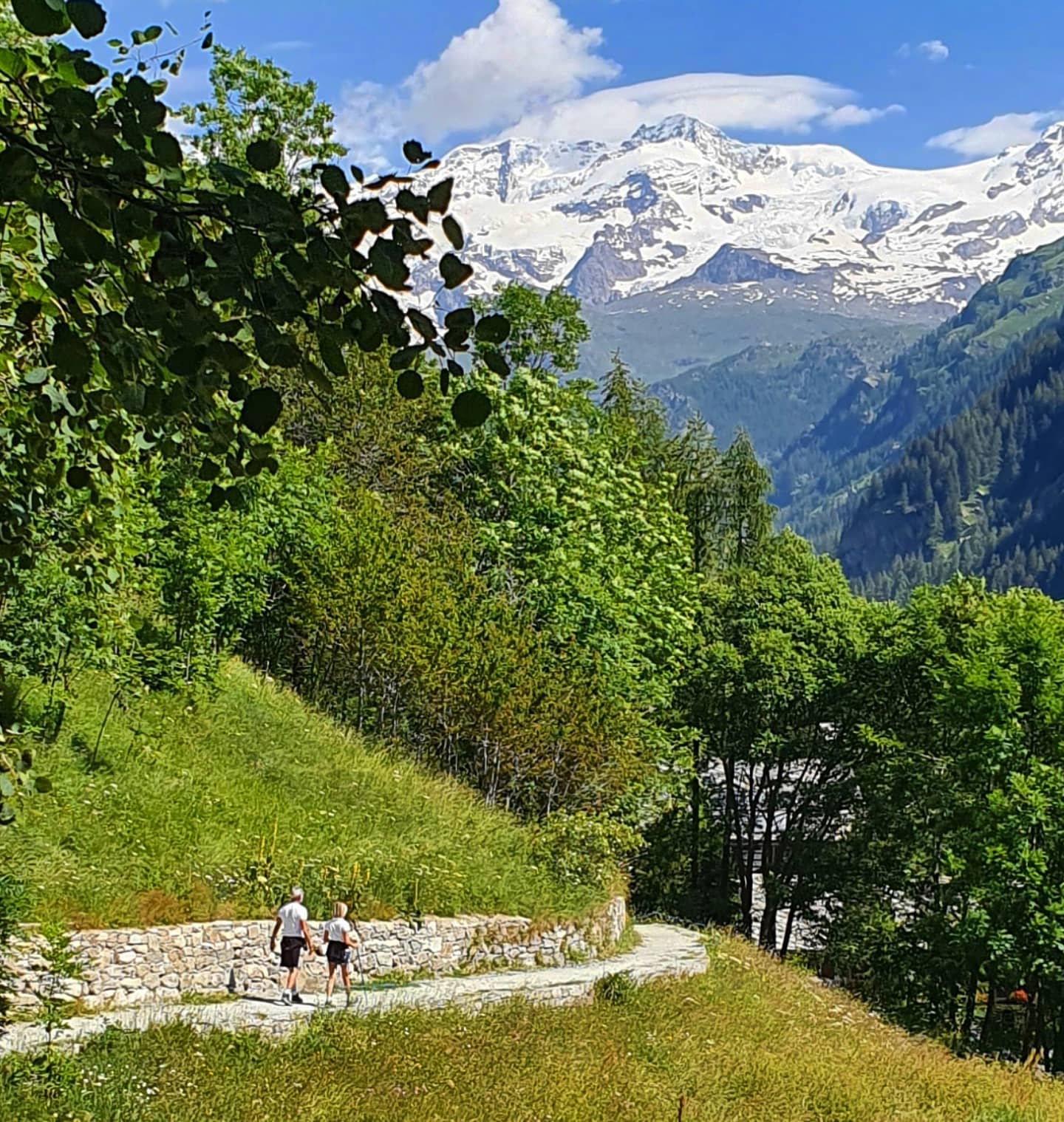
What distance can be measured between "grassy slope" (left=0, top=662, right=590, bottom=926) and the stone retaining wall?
0.26 m

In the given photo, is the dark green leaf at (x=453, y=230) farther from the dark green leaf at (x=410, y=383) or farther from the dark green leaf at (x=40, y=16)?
the dark green leaf at (x=40, y=16)

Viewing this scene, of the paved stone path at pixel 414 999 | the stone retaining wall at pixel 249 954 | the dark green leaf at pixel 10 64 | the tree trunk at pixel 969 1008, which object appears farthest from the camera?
the tree trunk at pixel 969 1008

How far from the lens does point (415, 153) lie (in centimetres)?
210

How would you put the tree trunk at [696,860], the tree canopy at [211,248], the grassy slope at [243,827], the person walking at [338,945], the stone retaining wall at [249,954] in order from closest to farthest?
1. the tree canopy at [211,248]
2. the stone retaining wall at [249,954]
3. the grassy slope at [243,827]
4. the person walking at [338,945]
5. the tree trunk at [696,860]

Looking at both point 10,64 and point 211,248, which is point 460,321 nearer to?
point 211,248

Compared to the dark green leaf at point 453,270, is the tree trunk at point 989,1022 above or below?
below

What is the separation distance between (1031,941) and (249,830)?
16.8 m

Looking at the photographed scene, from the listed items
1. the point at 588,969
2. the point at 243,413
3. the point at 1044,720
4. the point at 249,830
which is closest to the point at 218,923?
the point at 249,830

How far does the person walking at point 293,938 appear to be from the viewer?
1362cm

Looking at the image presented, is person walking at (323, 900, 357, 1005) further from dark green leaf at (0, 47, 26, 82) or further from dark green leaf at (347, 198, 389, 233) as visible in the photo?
dark green leaf at (347, 198, 389, 233)

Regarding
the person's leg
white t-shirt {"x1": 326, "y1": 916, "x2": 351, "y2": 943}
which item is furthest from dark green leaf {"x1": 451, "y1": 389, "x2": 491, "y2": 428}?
white t-shirt {"x1": 326, "y1": 916, "x2": 351, "y2": 943}

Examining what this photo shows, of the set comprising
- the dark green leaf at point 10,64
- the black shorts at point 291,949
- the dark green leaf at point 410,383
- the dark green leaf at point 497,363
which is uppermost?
the dark green leaf at point 10,64

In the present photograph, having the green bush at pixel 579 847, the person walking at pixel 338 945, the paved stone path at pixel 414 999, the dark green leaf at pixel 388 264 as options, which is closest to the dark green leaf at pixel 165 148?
the dark green leaf at pixel 388 264

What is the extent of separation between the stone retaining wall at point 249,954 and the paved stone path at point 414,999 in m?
0.25
